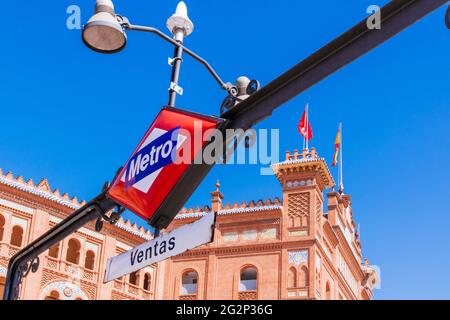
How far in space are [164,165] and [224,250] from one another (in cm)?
2605

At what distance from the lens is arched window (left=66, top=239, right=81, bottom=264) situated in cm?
2889

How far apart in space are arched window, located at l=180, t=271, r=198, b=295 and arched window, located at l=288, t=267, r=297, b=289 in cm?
481

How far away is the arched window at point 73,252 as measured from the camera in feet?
94.8

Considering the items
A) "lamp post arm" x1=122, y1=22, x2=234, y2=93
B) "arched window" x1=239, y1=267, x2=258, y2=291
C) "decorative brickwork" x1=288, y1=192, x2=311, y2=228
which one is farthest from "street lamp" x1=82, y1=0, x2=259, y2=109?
"arched window" x1=239, y1=267, x2=258, y2=291

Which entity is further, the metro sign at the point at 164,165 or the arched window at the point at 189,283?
the arched window at the point at 189,283

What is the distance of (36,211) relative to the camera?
2683cm

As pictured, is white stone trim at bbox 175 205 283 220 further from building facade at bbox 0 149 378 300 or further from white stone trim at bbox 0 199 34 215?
white stone trim at bbox 0 199 34 215

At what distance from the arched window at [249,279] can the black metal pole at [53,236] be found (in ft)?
77.8

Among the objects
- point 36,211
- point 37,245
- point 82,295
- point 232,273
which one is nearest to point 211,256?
point 232,273

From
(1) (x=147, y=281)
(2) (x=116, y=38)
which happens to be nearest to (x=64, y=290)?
(1) (x=147, y=281)

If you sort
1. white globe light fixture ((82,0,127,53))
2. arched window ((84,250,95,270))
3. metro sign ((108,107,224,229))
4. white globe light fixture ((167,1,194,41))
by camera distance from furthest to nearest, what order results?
arched window ((84,250,95,270)) < white globe light fixture ((167,1,194,41)) < white globe light fixture ((82,0,127,53)) < metro sign ((108,107,224,229))

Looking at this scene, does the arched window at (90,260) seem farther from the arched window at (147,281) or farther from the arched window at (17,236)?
the arched window at (147,281)

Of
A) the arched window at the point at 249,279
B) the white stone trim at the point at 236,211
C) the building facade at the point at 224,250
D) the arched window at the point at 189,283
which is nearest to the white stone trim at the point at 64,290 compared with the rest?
the building facade at the point at 224,250

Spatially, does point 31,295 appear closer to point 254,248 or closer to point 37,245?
point 254,248
